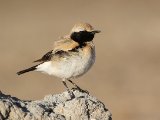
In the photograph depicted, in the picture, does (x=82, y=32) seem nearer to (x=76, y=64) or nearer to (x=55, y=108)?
(x=76, y=64)

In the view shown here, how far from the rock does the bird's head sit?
146 centimetres

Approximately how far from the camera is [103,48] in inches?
1161

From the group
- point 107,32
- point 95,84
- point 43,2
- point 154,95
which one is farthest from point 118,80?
point 43,2

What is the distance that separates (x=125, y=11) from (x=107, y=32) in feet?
18.1

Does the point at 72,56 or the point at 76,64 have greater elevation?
the point at 72,56

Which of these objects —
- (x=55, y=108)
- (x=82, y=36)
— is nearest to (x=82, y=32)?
(x=82, y=36)

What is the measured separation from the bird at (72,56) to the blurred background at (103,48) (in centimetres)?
510

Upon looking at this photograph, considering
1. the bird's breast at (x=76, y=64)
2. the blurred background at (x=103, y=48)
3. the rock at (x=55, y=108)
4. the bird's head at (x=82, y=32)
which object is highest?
the blurred background at (x=103, y=48)

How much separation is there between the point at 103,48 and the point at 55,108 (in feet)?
67.7

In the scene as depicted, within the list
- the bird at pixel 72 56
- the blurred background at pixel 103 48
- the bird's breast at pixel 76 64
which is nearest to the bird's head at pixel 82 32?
the bird at pixel 72 56

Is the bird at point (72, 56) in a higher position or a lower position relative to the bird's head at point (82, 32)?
lower

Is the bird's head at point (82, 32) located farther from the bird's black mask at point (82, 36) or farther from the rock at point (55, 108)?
the rock at point (55, 108)

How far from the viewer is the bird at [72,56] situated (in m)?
11.2

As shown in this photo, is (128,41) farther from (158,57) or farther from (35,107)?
(35,107)
